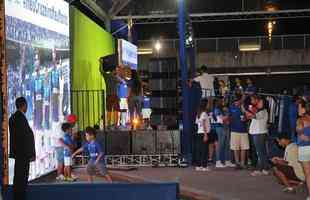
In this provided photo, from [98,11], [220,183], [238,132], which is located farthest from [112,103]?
[98,11]

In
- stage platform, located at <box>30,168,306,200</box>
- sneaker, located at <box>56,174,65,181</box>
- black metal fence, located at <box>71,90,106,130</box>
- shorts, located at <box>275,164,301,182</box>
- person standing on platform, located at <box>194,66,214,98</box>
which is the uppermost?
person standing on platform, located at <box>194,66,214,98</box>

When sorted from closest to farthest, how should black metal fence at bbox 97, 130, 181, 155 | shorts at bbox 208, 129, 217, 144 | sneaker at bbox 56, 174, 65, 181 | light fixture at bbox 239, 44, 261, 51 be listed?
sneaker at bbox 56, 174, 65, 181 < shorts at bbox 208, 129, 217, 144 < black metal fence at bbox 97, 130, 181, 155 < light fixture at bbox 239, 44, 261, 51

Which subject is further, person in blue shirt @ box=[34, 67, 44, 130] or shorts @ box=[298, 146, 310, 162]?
person in blue shirt @ box=[34, 67, 44, 130]

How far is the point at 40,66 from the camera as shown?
13.1 metres

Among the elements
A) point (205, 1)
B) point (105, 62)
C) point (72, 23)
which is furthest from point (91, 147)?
point (205, 1)

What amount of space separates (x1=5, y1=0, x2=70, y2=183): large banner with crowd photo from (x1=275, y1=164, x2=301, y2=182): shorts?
4.64 meters

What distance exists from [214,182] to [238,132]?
2.09 meters

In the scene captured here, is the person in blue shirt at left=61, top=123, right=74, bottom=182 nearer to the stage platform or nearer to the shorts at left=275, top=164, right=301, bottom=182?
the stage platform

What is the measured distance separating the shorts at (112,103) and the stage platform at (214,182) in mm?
3835

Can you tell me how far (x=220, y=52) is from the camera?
3594 cm

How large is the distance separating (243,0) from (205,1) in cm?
440

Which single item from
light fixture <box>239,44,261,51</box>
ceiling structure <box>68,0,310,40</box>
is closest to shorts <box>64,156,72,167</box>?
ceiling structure <box>68,0,310,40</box>

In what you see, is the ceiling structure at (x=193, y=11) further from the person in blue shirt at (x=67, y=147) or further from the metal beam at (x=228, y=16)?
the person in blue shirt at (x=67, y=147)

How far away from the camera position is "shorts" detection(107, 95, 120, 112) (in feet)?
60.9
